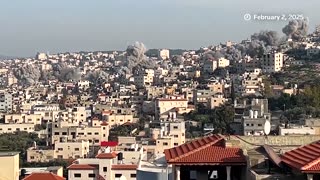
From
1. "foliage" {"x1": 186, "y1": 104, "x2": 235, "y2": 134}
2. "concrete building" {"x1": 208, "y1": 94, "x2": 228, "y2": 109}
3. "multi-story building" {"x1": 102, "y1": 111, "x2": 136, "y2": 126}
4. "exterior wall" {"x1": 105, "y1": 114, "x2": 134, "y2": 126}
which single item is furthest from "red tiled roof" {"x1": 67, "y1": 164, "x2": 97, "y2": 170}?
"concrete building" {"x1": 208, "y1": 94, "x2": 228, "y2": 109}

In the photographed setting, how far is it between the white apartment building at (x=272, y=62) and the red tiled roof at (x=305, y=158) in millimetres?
52104

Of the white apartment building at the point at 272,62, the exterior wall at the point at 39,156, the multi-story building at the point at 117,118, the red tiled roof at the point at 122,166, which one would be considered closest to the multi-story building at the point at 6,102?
the multi-story building at the point at 117,118

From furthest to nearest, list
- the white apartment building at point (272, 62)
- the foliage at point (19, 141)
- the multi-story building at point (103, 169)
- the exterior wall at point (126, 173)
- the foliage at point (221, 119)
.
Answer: the white apartment building at point (272, 62) → the foliage at point (221, 119) → the foliage at point (19, 141) → the multi-story building at point (103, 169) → the exterior wall at point (126, 173)

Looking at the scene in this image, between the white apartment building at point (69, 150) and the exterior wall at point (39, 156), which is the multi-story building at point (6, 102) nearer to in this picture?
the white apartment building at point (69, 150)

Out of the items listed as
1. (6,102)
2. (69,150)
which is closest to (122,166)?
(69,150)

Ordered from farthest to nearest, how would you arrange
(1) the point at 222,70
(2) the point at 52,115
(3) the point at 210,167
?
(1) the point at 222,70, (2) the point at 52,115, (3) the point at 210,167

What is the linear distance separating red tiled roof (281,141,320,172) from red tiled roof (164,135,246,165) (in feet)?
1.32

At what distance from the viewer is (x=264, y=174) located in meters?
5.11

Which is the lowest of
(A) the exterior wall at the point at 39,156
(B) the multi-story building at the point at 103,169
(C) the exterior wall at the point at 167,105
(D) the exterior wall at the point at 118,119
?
(A) the exterior wall at the point at 39,156

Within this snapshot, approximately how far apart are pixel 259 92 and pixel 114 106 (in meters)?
9.96

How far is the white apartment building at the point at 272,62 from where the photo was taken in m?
57.3

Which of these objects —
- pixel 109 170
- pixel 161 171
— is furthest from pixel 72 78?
pixel 161 171

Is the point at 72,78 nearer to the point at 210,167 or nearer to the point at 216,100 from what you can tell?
the point at 216,100

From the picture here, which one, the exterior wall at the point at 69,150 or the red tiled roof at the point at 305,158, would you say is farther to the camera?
the exterior wall at the point at 69,150
